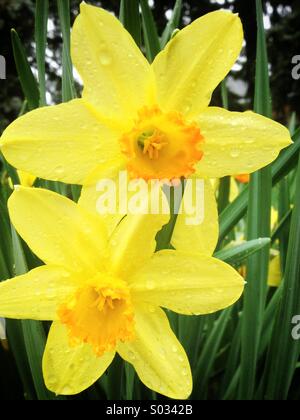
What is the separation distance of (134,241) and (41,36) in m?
0.43

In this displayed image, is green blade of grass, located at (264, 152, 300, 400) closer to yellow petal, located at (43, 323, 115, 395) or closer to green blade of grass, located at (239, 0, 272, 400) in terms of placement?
green blade of grass, located at (239, 0, 272, 400)

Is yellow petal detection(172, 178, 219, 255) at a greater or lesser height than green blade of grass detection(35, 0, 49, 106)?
lesser

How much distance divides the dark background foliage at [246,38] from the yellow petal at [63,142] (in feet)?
20.9

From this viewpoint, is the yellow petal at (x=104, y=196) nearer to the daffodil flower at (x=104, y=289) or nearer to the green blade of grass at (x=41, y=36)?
the daffodil flower at (x=104, y=289)

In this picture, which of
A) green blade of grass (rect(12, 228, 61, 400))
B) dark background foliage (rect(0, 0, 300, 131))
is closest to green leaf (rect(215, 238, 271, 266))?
green blade of grass (rect(12, 228, 61, 400))

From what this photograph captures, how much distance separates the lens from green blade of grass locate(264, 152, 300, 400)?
0.88 metres

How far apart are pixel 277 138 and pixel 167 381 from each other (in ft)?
1.08

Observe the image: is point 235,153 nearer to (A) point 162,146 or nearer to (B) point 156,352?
(A) point 162,146

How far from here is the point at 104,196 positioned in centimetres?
61

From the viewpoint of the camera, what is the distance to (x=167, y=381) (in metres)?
0.66
